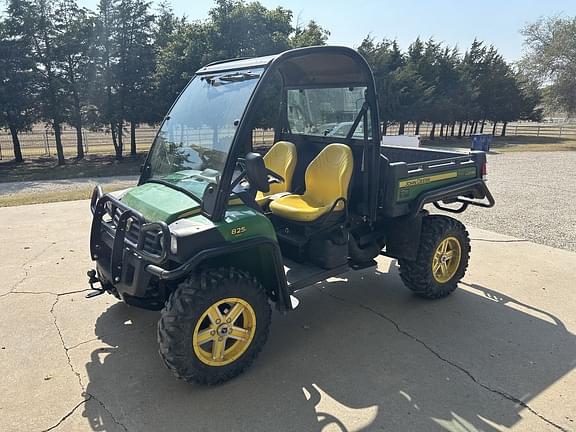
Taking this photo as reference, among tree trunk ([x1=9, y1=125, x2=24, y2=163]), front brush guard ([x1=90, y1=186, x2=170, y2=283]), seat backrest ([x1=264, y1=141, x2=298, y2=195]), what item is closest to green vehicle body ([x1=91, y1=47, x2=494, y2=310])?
front brush guard ([x1=90, y1=186, x2=170, y2=283])

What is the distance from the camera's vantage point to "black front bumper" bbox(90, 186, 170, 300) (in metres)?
2.60

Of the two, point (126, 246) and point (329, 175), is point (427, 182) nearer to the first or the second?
point (329, 175)

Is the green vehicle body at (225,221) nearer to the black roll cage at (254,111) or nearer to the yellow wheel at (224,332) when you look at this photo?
the black roll cage at (254,111)

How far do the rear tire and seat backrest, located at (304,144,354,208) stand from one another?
0.95 meters

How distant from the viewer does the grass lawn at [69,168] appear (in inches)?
587

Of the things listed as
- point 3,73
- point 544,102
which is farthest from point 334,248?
point 544,102

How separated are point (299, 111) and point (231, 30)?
15.3m

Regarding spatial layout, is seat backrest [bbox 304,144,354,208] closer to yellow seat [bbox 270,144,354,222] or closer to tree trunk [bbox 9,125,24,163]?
yellow seat [bbox 270,144,354,222]

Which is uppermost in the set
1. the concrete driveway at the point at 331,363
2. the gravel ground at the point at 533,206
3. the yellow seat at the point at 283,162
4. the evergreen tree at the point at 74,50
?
the evergreen tree at the point at 74,50

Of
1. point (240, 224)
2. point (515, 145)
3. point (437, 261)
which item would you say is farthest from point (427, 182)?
point (515, 145)

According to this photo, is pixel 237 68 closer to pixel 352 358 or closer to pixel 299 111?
pixel 299 111

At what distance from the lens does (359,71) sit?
3486 mm

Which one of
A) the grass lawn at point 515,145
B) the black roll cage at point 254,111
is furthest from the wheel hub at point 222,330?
the grass lawn at point 515,145

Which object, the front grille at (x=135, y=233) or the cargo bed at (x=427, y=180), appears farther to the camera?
the cargo bed at (x=427, y=180)
